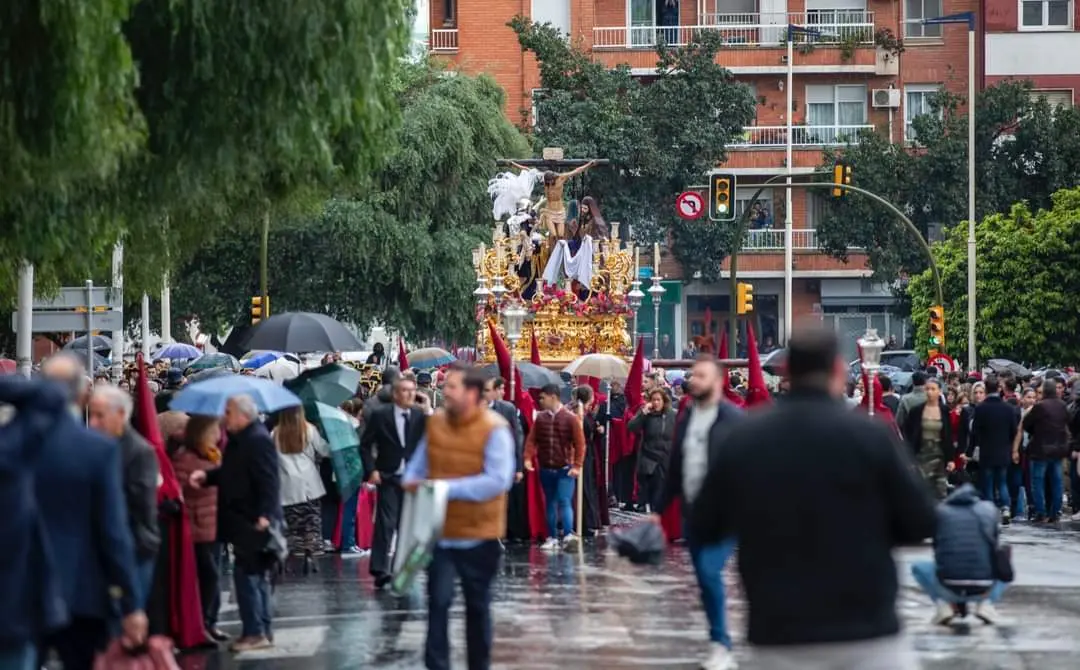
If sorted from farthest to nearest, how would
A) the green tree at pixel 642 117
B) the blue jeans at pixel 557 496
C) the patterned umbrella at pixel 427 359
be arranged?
1. the green tree at pixel 642 117
2. the patterned umbrella at pixel 427 359
3. the blue jeans at pixel 557 496

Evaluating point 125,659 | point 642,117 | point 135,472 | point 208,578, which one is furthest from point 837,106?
point 125,659

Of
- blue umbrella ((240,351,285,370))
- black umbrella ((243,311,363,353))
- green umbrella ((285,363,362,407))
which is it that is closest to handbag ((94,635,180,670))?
green umbrella ((285,363,362,407))

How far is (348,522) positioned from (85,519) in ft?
39.7

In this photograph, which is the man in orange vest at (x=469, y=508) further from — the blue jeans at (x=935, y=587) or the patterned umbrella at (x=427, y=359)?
the patterned umbrella at (x=427, y=359)

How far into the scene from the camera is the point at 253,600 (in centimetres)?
1342

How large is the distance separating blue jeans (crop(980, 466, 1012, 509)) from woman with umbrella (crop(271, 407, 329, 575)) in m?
9.11

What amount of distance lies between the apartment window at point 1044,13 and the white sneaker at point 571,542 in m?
46.7

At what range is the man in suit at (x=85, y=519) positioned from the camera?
8758 mm

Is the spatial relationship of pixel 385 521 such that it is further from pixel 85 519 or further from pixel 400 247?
pixel 400 247

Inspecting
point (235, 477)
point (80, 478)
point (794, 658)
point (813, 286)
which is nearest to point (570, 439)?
point (235, 477)

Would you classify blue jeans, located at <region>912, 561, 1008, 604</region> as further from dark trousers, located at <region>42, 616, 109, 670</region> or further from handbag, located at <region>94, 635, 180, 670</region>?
dark trousers, located at <region>42, 616, 109, 670</region>

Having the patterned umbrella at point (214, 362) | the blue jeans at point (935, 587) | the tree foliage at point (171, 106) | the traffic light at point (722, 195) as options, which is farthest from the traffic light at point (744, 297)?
the blue jeans at point (935, 587)

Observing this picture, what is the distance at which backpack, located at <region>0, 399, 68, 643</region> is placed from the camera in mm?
7945

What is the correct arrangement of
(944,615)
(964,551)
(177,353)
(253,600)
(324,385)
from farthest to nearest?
(177,353)
(324,385)
(944,615)
(964,551)
(253,600)
